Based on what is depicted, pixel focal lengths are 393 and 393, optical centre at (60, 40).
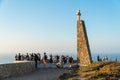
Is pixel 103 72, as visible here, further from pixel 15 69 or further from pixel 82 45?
pixel 82 45

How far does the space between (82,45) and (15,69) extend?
9.69m

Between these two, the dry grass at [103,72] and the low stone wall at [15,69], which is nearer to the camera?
the dry grass at [103,72]

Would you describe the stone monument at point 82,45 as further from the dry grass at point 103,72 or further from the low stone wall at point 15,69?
the dry grass at point 103,72

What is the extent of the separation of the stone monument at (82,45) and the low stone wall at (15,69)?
19.8 feet

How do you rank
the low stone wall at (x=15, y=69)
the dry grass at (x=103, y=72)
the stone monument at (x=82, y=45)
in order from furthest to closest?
the stone monument at (x=82, y=45)
the low stone wall at (x=15, y=69)
the dry grass at (x=103, y=72)

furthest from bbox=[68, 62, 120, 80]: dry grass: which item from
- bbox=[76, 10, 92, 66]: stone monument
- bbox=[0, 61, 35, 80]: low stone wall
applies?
bbox=[76, 10, 92, 66]: stone monument

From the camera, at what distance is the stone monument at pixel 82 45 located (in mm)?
41391

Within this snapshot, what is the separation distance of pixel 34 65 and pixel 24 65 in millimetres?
3486

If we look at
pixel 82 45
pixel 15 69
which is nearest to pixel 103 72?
pixel 15 69

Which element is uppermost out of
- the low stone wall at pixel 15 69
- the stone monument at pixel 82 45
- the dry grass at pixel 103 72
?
the stone monument at pixel 82 45

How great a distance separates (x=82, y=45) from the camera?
42125 millimetres

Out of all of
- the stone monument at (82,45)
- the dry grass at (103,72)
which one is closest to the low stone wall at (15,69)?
the stone monument at (82,45)

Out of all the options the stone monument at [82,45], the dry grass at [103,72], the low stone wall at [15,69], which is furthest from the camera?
the stone monument at [82,45]

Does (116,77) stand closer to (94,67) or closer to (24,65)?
(94,67)
